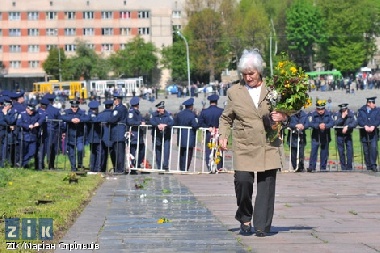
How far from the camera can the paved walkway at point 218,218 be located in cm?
1120

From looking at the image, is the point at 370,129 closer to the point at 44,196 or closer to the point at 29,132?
the point at 29,132

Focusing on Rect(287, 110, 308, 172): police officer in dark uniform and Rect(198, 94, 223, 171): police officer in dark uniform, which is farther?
Rect(198, 94, 223, 171): police officer in dark uniform

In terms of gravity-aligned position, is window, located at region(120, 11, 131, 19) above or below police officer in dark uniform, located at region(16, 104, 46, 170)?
above

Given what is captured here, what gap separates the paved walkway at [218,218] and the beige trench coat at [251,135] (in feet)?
2.78

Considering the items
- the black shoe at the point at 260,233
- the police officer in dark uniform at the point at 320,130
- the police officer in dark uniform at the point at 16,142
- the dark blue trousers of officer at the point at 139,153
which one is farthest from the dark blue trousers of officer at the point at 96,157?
the black shoe at the point at 260,233

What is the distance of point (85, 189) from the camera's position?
17.9 meters

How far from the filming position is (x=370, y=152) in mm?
23906

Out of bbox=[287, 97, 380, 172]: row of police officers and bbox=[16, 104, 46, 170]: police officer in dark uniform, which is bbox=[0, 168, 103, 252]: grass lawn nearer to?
bbox=[16, 104, 46, 170]: police officer in dark uniform

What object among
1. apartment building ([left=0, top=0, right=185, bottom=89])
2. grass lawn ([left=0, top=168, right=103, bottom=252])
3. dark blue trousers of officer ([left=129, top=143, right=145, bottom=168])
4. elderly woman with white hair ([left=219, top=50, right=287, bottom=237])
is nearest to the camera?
elderly woman with white hair ([left=219, top=50, right=287, bottom=237])

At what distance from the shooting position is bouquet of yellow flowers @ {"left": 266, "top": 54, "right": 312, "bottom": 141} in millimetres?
11461

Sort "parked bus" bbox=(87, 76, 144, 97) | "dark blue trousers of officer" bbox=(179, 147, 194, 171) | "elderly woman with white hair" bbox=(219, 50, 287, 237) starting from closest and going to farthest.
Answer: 1. "elderly woman with white hair" bbox=(219, 50, 287, 237)
2. "dark blue trousers of officer" bbox=(179, 147, 194, 171)
3. "parked bus" bbox=(87, 76, 144, 97)

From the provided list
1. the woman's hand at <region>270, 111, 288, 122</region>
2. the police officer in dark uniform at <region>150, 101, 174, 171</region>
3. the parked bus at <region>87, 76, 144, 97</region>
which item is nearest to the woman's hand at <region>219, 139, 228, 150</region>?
the woman's hand at <region>270, 111, 288, 122</region>

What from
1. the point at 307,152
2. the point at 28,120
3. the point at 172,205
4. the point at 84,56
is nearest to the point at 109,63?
the point at 84,56

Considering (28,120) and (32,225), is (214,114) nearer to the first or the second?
(28,120)
